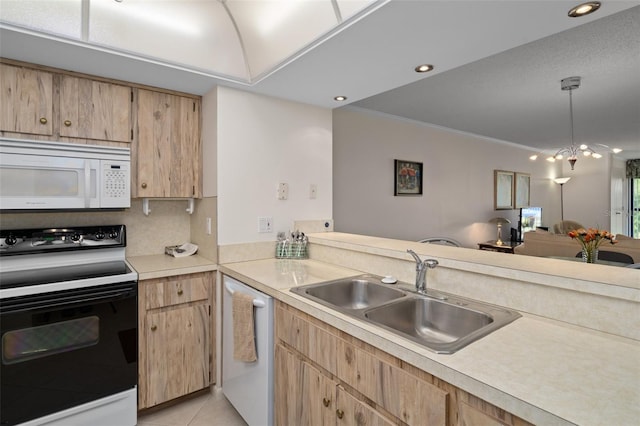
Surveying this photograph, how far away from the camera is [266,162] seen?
2371 mm

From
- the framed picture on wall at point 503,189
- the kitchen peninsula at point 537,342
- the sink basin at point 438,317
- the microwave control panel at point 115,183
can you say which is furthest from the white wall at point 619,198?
the microwave control panel at point 115,183

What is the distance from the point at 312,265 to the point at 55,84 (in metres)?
1.89

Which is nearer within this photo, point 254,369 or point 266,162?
point 254,369

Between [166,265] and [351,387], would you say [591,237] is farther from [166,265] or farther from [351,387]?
[166,265]

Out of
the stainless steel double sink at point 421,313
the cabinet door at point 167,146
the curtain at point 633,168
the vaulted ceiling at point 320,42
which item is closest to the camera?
the stainless steel double sink at point 421,313

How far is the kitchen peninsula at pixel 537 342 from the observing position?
0.74m

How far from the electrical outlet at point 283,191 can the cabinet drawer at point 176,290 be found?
0.77 metres

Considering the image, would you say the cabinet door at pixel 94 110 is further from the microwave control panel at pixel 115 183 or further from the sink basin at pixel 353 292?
the sink basin at pixel 353 292

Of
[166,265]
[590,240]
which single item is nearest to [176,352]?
[166,265]

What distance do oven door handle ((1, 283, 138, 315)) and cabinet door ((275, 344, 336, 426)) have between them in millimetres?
931

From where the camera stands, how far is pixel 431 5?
1.27 metres

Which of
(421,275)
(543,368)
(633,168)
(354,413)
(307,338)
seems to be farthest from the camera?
(633,168)

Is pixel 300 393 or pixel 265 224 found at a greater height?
pixel 265 224

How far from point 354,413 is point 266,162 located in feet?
5.61
